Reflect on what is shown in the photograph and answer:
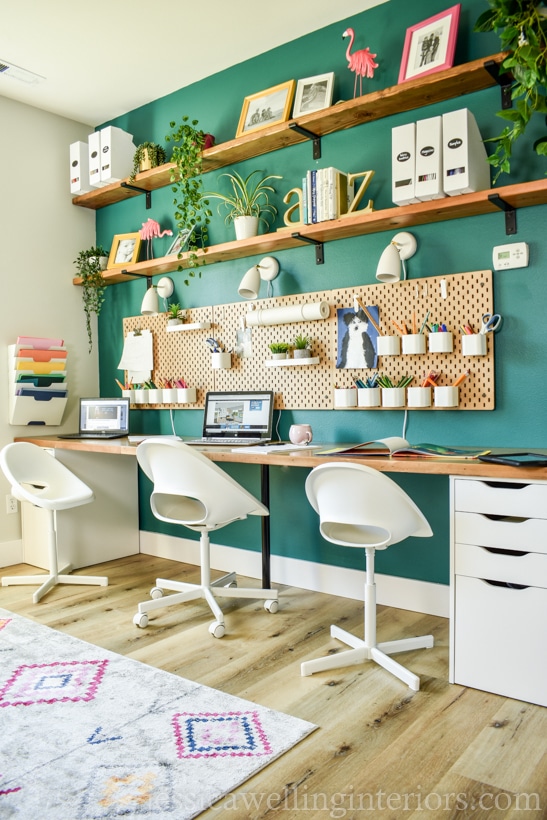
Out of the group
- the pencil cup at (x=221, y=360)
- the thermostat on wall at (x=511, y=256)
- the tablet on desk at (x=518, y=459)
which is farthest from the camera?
the pencil cup at (x=221, y=360)

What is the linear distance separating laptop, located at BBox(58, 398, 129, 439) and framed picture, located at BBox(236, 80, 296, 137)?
166cm

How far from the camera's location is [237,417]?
328cm

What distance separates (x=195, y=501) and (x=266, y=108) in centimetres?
198

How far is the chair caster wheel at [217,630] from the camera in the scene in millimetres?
2570

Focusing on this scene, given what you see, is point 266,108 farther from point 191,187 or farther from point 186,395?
point 186,395

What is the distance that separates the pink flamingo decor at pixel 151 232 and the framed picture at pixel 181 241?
167 millimetres

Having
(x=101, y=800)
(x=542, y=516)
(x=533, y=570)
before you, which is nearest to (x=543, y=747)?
(x=533, y=570)

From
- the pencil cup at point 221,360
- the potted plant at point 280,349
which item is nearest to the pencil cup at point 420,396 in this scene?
the potted plant at point 280,349

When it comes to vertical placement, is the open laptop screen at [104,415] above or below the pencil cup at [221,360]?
below

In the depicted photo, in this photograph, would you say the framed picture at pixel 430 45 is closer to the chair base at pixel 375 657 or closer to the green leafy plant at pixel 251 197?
the green leafy plant at pixel 251 197

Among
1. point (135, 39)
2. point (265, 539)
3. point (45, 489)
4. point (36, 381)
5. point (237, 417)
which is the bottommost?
point (265, 539)

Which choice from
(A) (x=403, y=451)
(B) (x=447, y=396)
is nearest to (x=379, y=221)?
(B) (x=447, y=396)

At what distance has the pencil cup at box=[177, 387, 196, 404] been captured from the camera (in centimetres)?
362

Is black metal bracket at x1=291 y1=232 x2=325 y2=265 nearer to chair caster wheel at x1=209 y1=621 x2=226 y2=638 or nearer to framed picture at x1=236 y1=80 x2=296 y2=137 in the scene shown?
framed picture at x1=236 y1=80 x2=296 y2=137
